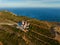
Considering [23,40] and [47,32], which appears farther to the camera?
[47,32]

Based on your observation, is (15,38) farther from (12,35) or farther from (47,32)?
(47,32)

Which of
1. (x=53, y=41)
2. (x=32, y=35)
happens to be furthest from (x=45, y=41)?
(x=32, y=35)

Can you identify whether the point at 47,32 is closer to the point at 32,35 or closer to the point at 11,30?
the point at 32,35

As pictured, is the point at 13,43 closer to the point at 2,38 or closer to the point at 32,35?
the point at 2,38

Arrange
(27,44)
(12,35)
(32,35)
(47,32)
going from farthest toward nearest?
(47,32) < (32,35) < (12,35) < (27,44)

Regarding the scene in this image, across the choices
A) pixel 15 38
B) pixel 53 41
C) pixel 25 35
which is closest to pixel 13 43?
pixel 15 38

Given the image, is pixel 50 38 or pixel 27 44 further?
pixel 50 38

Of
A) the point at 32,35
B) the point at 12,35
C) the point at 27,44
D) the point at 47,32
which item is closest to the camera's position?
the point at 27,44

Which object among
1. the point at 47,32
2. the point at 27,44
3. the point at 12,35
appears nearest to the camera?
the point at 27,44
